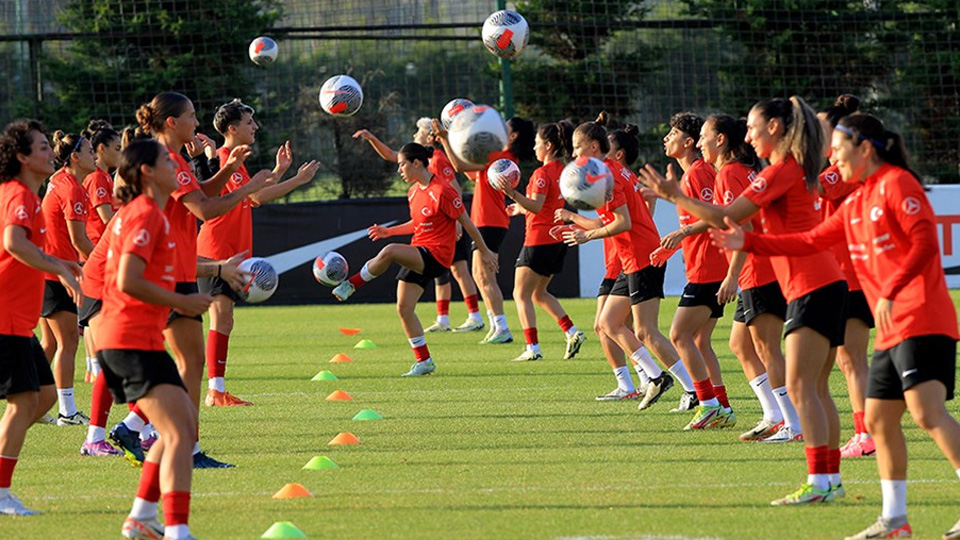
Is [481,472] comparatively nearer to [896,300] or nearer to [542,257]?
[896,300]

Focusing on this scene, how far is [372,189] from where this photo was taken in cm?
2416

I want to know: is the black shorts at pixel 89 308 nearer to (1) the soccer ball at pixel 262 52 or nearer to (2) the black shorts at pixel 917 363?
(2) the black shorts at pixel 917 363

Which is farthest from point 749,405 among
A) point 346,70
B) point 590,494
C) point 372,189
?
point 346,70

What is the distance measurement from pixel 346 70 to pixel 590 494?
18.5m

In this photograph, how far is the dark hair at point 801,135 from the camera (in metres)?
7.40

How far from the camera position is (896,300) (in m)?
6.29

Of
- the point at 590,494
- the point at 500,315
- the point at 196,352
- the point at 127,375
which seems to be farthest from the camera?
the point at 500,315

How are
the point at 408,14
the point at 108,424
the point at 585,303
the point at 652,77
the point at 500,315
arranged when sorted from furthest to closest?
1. the point at 652,77
2. the point at 408,14
3. the point at 585,303
4. the point at 500,315
5. the point at 108,424

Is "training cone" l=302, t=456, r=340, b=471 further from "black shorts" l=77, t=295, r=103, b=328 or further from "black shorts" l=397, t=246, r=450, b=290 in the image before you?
"black shorts" l=397, t=246, r=450, b=290

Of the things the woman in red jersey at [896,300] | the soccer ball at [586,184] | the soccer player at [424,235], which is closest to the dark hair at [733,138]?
the soccer ball at [586,184]

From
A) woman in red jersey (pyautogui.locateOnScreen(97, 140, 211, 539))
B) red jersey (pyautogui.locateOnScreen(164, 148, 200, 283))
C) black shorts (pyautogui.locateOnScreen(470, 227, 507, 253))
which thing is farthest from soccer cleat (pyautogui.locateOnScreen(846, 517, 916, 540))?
black shorts (pyautogui.locateOnScreen(470, 227, 507, 253))

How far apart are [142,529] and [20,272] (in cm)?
188

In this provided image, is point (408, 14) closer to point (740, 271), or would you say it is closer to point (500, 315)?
point (500, 315)

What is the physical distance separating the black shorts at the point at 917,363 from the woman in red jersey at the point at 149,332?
3.04 meters
